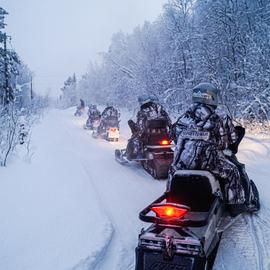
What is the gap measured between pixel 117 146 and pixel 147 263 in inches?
435

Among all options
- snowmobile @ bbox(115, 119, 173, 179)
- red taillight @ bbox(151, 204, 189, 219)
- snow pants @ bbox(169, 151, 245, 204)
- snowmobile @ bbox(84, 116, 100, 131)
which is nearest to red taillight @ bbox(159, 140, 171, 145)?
snowmobile @ bbox(115, 119, 173, 179)

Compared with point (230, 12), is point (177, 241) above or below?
below

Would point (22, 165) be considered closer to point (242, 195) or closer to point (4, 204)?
point (4, 204)

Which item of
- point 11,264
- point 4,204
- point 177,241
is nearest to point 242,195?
point 177,241

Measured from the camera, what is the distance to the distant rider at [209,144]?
4.59m

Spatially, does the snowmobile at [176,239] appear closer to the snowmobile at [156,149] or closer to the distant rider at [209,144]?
the distant rider at [209,144]

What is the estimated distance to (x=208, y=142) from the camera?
460cm

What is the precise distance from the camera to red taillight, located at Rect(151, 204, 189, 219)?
10.9 feet

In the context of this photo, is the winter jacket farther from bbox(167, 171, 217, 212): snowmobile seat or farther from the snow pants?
bbox(167, 171, 217, 212): snowmobile seat

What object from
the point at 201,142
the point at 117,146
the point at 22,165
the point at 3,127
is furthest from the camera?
the point at 117,146

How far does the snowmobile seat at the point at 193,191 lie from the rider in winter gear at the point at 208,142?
1.17 ft

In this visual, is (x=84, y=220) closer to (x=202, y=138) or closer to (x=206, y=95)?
(x=202, y=138)

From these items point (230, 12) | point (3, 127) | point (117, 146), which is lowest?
point (117, 146)

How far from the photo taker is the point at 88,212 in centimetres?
559
